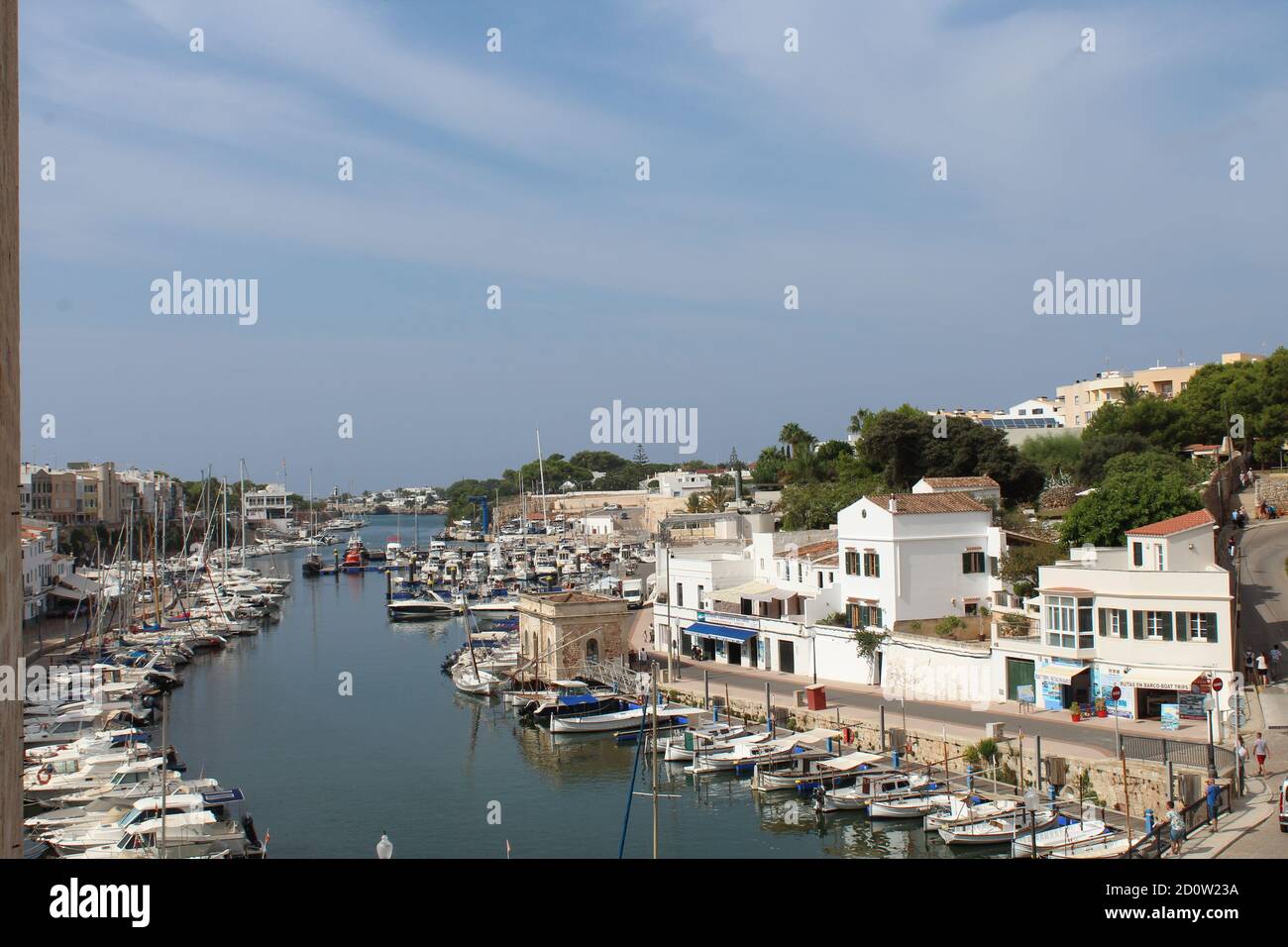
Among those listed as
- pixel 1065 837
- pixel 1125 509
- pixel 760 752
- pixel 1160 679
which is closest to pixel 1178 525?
pixel 1160 679

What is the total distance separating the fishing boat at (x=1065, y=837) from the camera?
57.4 feet

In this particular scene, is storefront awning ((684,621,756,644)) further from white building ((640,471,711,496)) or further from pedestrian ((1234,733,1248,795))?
white building ((640,471,711,496))

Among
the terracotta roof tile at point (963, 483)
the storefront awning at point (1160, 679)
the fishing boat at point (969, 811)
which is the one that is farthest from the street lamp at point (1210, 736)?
the terracotta roof tile at point (963, 483)

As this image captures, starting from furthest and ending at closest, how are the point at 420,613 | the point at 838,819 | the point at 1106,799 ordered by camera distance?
1. the point at 420,613
2. the point at 838,819
3. the point at 1106,799

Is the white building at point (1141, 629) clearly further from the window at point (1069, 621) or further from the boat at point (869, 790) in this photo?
the boat at point (869, 790)

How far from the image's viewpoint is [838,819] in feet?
70.8

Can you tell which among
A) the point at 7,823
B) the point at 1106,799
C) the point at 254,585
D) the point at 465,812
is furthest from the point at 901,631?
the point at 254,585

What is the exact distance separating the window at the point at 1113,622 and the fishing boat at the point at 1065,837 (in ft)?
18.0

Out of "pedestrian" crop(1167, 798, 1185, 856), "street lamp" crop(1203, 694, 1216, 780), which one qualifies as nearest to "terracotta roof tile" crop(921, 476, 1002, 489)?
"street lamp" crop(1203, 694, 1216, 780)

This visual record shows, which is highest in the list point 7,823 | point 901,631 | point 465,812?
point 7,823

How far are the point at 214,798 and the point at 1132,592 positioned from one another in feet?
62.4

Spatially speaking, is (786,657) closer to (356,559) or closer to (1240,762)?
(1240,762)

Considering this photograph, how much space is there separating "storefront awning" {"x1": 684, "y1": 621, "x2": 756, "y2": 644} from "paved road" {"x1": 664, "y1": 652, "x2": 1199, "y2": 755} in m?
0.93
